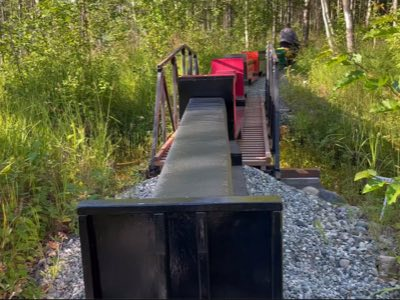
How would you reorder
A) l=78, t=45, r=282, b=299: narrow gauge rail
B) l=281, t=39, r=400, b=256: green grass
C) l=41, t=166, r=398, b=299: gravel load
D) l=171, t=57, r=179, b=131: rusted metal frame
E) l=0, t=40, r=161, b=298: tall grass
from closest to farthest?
l=78, t=45, r=282, b=299: narrow gauge rail, l=41, t=166, r=398, b=299: gravel load, l=0, t=40, r=161, b=298: tall grass, l=281, t=39, r=400, b=256: green grass, l=171, t=57, r=179, b=131: rusted metal frame

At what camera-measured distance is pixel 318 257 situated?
11.6 feet

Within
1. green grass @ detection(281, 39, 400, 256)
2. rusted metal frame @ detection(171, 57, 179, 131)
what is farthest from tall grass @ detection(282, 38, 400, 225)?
rusted metal frame @ detection(171, 57, 179, 131)

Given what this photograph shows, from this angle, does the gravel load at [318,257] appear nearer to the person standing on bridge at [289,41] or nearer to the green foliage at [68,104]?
the green foliage at [68,104]

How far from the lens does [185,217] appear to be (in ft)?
7.63

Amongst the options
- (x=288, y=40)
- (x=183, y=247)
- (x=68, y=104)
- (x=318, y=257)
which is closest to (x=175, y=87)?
(x=68, y=104)

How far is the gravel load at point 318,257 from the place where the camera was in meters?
3.09

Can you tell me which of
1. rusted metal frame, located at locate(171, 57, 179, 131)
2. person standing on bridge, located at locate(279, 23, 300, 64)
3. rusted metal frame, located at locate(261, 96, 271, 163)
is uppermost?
person standing on bridge, located at locate(279, 23, 300, 64)

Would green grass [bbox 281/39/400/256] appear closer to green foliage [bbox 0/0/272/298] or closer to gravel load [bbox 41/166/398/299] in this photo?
gravel load [bbox 41/166/398/299]

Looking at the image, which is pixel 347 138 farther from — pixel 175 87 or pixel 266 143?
pixel 175 87

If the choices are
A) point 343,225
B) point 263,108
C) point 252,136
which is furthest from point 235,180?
point 263,108

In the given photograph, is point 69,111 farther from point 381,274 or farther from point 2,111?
point 381,274

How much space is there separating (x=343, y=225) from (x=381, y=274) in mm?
765

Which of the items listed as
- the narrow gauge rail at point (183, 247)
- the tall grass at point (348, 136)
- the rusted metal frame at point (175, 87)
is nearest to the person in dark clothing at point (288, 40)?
the tall grass at point (348, 136)

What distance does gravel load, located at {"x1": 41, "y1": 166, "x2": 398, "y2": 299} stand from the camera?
3090 millimetres
